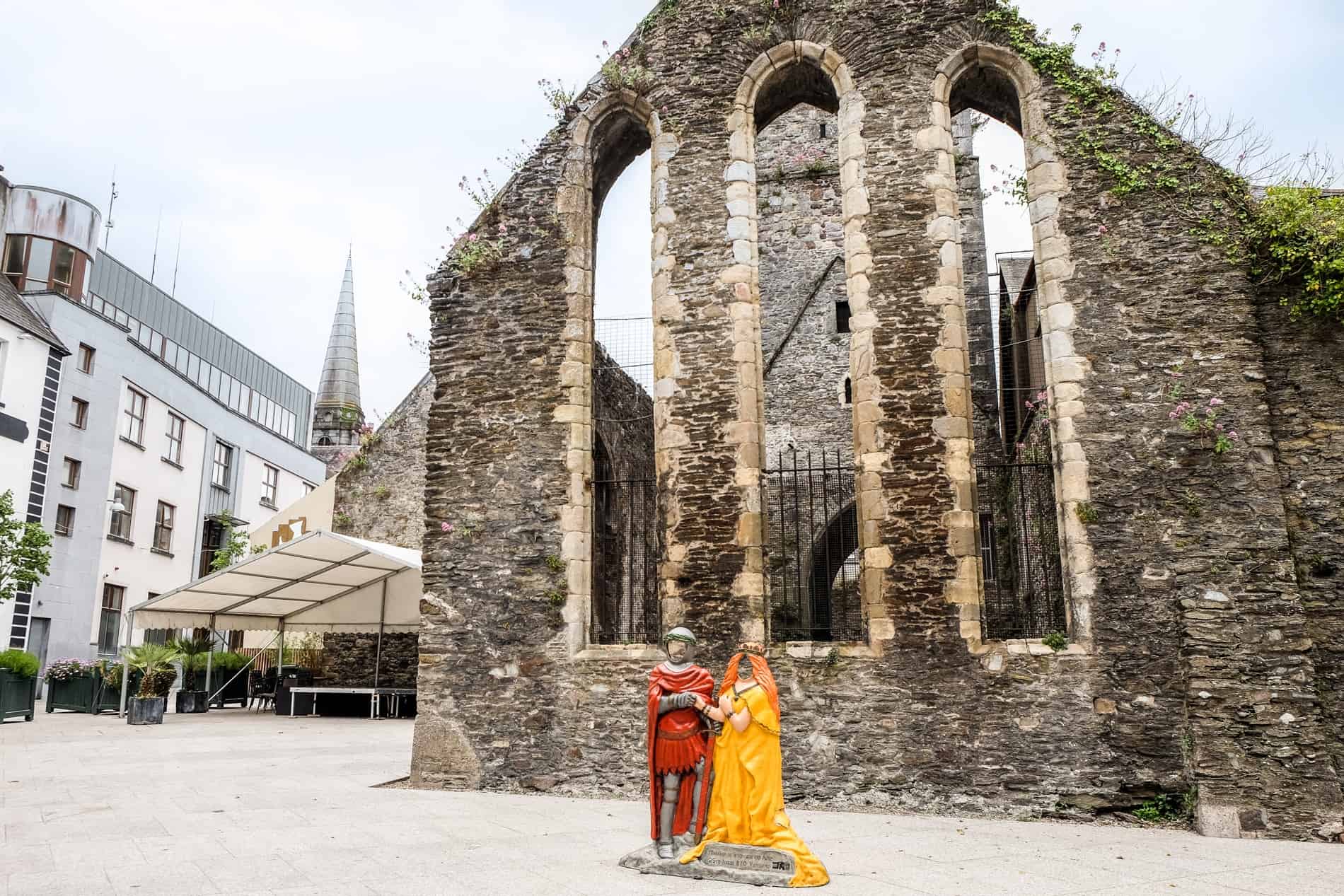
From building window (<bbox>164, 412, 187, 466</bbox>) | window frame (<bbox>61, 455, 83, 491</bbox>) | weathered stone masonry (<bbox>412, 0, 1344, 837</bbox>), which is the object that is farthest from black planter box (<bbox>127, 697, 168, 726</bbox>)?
building window (<bbox>164, 412, 187, 466</bbox>)

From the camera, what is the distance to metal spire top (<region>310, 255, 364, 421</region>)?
46312mm

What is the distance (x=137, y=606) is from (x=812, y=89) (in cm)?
1308

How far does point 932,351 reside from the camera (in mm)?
8633

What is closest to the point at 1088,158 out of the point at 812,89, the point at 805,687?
the point at 812,89

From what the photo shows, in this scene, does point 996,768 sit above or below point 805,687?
below

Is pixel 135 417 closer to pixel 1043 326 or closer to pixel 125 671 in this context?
pixel 125 671

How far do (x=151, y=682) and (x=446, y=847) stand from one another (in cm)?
1173

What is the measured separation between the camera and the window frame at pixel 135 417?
29.3m

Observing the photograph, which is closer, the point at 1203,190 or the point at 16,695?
the point at 1203,190

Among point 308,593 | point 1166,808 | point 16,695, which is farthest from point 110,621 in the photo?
point 1166,808

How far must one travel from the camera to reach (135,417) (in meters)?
29.8

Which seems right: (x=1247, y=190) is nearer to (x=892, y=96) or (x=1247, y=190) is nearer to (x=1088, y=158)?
(x=1088, y=158)

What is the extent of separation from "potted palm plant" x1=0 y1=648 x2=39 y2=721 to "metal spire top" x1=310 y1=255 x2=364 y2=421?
97.2ft

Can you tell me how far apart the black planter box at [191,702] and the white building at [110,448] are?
6.97 metres
